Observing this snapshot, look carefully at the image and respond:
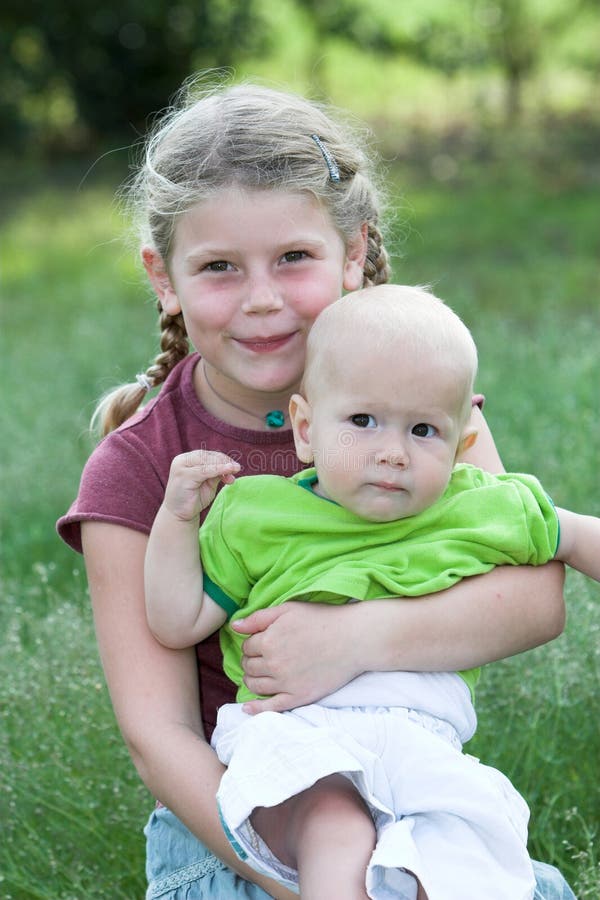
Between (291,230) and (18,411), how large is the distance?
358cm

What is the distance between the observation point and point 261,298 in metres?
2.25

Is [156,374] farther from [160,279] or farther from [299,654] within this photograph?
[299,654]

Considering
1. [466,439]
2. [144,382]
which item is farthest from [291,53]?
[466,439]

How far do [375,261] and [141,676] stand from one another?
0.99 meters

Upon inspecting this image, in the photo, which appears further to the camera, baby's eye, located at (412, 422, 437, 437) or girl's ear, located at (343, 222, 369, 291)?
girl's ear, located at (343, 222, 369, 291)

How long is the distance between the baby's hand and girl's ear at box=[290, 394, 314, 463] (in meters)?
0.16

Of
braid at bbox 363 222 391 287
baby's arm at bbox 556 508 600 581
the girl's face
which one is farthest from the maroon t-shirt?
baby's arm at bbox 556 508 600 581

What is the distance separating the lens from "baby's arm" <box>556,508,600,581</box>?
2.12 m

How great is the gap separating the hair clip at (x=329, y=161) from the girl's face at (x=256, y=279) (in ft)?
0.25

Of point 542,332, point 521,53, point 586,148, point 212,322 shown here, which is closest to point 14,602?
point 212,322

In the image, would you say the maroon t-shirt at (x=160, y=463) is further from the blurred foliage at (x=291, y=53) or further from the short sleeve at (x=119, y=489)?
the blurred foliage at (x=291, y=53)

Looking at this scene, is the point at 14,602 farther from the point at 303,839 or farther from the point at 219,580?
the point at 303,839

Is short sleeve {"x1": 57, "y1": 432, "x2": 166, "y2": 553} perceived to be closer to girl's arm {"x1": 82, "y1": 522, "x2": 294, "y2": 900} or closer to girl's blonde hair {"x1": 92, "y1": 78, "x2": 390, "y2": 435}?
girl's arm {"x1": 82, "y1": 522, "x2": 294, "y2": 900}

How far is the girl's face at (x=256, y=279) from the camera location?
226 centimetres
